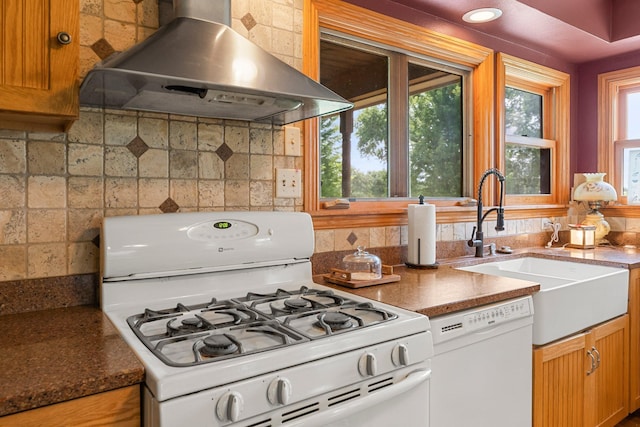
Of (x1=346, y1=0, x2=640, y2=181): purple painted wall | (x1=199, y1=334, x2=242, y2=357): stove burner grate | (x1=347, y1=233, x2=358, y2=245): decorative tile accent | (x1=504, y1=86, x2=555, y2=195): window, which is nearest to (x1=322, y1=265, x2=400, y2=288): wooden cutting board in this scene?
(x1=347, y1=233, x2=358, y2=245): decorative tile accent

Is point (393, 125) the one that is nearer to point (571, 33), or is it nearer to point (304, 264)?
point (304, 264)

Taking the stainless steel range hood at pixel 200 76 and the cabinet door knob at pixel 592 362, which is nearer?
the stainless steel range hood at pixel 200 76

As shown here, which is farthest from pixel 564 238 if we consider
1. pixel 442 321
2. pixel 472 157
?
pixel 442 321

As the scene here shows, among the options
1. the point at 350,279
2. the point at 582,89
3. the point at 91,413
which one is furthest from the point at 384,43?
the point at 91,413

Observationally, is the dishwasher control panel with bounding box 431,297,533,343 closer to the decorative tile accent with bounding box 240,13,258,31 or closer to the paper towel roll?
the paper towel roll

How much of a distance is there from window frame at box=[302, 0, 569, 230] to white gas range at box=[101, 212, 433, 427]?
1.05 feet

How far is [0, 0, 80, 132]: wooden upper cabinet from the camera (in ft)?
3.45

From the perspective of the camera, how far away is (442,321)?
4.70ft

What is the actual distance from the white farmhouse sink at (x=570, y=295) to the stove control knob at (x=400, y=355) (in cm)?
82

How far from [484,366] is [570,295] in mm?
597

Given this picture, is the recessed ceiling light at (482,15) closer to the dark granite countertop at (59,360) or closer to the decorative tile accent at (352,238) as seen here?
the decorative tile accent at (352,238)

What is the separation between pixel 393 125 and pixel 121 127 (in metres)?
1.34

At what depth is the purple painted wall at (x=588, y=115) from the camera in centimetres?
319

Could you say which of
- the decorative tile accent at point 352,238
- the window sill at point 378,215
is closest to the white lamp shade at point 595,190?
the window sill at point 378,215
